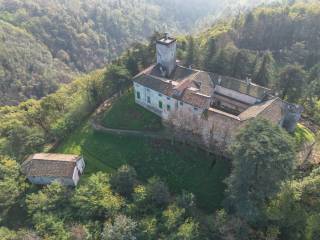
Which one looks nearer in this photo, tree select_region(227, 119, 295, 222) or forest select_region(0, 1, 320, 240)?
tree select_region(227, 119, 295, 222)

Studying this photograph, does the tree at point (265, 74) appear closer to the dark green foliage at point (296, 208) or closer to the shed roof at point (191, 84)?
the shed roof at point (191, 84)

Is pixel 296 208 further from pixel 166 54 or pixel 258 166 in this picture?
pixel 166 54

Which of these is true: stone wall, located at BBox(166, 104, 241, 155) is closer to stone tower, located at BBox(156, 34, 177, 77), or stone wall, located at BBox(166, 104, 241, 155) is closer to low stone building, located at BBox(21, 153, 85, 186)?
stone tower, located at BBox(156, 34, 177, 77)

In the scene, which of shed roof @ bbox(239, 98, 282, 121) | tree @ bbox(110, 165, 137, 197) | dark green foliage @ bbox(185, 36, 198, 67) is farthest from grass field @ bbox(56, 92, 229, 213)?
dark green foliage @ bbox(185, 36, 198, 67)

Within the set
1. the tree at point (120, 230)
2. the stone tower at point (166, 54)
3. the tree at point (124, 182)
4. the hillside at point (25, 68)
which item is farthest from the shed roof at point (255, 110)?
the hillside at point (25, 68)

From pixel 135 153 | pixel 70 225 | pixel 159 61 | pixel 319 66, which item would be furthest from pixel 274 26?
pixel 70 225

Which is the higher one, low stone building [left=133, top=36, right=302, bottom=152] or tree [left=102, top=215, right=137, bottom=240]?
low stone building [left=133, top=36, right=302, bottom=152]

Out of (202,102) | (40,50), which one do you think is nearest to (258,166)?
(202,102)
